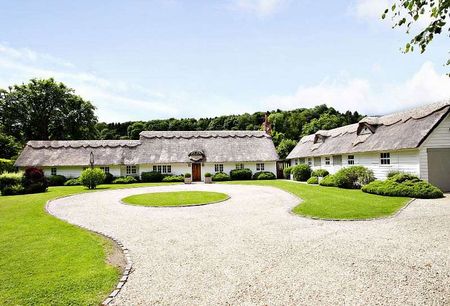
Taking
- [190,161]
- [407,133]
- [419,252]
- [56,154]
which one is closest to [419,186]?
[407,133]

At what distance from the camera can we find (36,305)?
541 centimetres

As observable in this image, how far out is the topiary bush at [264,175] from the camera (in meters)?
38.9

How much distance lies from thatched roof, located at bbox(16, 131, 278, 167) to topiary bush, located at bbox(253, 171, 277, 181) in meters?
2.00

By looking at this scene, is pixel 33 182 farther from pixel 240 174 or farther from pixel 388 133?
pixel 388 133

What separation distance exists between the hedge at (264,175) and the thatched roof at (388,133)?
6.71 m

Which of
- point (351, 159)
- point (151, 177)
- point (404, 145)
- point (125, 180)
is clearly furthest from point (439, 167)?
point (125, 180)

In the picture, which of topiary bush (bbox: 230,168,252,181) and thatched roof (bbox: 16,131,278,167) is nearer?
thatched roof (bbox: 16,131,278,167)

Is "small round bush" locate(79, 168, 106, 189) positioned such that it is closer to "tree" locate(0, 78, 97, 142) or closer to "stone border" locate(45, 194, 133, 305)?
"stone border" locate(45, 194, 133, 305)

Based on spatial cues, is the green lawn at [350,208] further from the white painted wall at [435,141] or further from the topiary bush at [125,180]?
the topiary bush at [125,180]

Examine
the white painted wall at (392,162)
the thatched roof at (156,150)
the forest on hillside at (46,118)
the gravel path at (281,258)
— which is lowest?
the gravel path at (281,258)

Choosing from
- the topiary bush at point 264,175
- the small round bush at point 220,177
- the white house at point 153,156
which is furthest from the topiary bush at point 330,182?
the small round bush at point 220,177

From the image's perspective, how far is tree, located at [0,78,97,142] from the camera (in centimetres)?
4922

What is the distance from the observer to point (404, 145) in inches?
822

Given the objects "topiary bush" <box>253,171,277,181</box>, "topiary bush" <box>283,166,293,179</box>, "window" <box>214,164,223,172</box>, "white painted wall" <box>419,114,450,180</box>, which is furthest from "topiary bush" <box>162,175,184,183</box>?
"white painted wall" <box>419,114,450,180</box>
